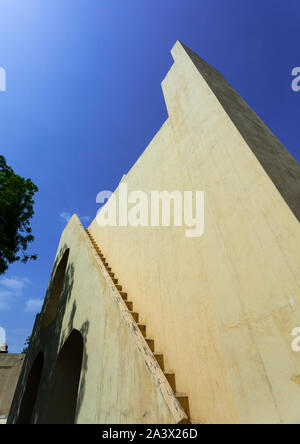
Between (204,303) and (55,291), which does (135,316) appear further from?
(55,291)

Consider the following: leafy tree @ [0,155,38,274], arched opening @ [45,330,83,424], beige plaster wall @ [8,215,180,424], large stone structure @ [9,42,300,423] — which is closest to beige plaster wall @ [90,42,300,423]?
large stone structure @ [9,42,300,423]

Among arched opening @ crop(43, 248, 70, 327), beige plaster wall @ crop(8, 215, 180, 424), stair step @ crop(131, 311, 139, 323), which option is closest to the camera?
beige plaster wall @ crop(8, 215, 180, 424)

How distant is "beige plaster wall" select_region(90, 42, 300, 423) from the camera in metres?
2.14

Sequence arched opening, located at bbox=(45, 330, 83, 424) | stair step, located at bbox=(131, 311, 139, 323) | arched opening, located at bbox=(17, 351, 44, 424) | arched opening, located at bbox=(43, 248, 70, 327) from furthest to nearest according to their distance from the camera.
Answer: arched opening, located at bbox=(43, 248, 70, 327) → arched opening, located at bbox=(17, 351, 44, 424) → arched opening, located at bbox=(45, 330, 83, 424) → stair step, located at bbox=(131, 311, 139, 323)

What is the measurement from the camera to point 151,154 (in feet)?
23.1

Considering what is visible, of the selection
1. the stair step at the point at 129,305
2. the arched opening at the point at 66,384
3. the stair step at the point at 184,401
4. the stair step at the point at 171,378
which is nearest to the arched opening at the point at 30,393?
the arched opening at the point at 66,384

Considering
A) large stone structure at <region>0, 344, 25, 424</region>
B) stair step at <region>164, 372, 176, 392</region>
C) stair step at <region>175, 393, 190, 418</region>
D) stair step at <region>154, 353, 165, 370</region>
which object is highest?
large stone structure at <region>0, 344, 25, 424</region>

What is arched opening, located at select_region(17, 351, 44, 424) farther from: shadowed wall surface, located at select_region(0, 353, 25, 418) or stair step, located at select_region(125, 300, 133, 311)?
shadowed wall surface, located at select_region(0, 353, 25, 418)

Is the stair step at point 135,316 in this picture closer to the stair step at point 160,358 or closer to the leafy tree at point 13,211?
the stair step at point 160,358

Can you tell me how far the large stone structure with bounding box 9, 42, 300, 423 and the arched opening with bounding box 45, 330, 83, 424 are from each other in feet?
0.09

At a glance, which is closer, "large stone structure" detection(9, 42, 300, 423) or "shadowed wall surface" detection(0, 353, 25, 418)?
"large stone structure" detection(9, 42, 300, 423)

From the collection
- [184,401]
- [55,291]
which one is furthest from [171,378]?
[55,291]
